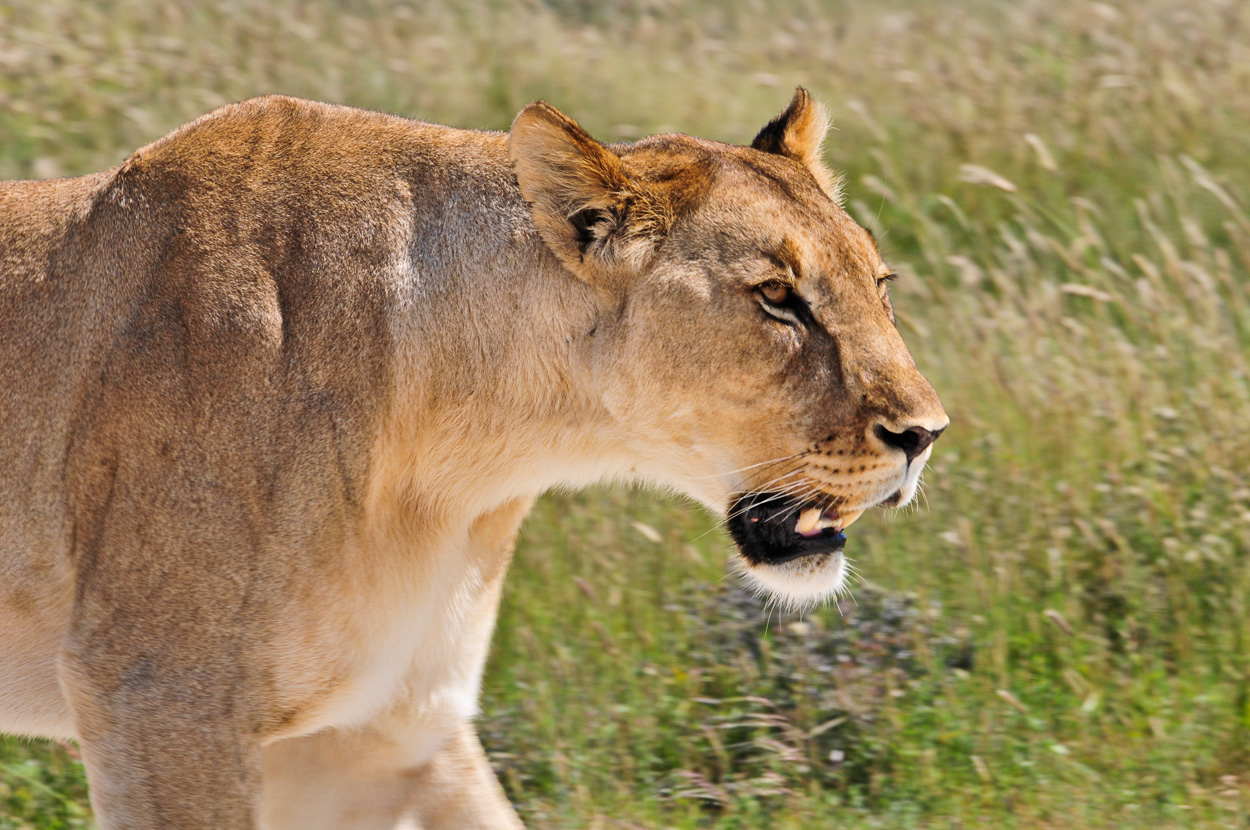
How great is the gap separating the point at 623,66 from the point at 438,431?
6068 mm

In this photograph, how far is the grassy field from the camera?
3.77 metres

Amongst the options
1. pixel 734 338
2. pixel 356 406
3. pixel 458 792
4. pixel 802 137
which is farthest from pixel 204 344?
pixel 802 137

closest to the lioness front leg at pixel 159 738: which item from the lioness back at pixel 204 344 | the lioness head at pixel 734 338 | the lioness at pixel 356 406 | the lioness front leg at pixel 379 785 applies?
the lioness at pixel 356 406

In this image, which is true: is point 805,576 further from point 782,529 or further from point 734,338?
point 734,338

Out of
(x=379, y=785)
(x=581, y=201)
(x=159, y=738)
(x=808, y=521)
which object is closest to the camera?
(x=159, y=738)

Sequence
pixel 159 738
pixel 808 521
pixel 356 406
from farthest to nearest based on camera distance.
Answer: pixel 808 521, pixel 356 406, pixel 159 738

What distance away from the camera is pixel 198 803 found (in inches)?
99.0

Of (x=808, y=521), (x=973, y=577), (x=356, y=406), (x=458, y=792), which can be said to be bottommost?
(x=973, y=577)

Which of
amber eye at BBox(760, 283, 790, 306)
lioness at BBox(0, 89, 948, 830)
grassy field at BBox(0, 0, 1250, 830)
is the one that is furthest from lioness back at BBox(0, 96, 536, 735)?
grassy field at BBox(0, 0, 1250, 830)

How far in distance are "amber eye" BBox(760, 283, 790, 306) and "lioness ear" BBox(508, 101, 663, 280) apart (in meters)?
0.23

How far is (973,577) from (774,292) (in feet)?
6.26

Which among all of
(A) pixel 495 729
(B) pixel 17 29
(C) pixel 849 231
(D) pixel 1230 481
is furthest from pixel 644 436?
(B) pixel 17 29

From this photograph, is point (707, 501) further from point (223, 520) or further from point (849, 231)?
point (223, 520)

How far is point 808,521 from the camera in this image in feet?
9.41
